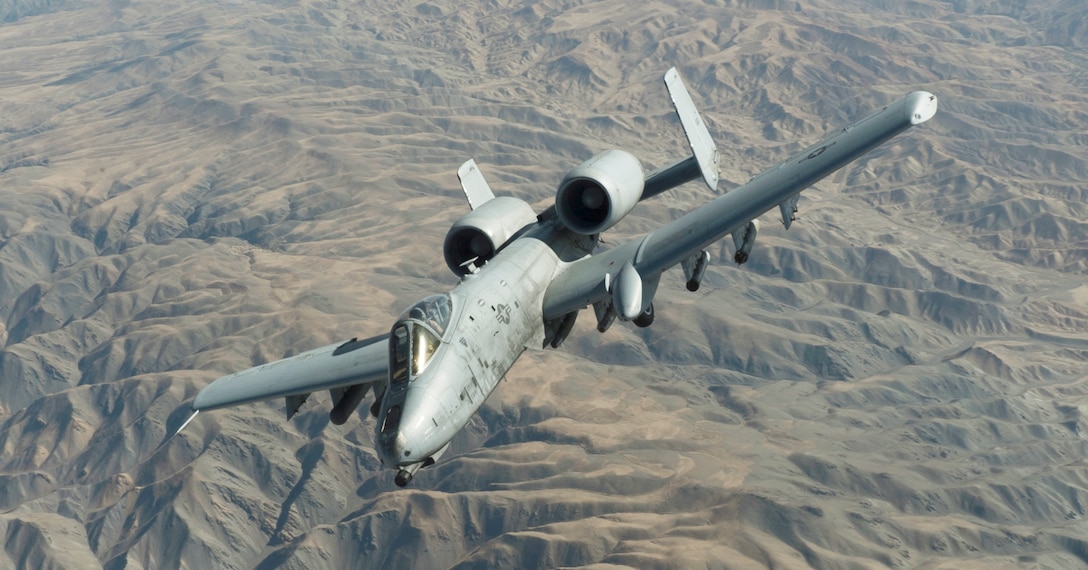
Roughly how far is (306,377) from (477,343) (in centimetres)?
666

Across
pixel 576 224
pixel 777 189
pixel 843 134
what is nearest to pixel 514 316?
pixel 576 224

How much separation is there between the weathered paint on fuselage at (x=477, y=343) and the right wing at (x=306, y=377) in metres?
3.10

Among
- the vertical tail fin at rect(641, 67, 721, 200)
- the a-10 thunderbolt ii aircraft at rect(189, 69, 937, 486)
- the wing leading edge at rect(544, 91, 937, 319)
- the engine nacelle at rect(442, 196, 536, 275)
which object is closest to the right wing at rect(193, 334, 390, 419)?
the a-10 thunderbolt ii aircraft at rect(189, 69, 937, 486)

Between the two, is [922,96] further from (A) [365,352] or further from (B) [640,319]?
(A) [365,352]

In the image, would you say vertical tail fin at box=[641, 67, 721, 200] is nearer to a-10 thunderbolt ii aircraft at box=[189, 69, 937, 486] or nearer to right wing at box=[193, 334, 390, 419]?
a-10 thunderbolt ii aircraft at box=[189, 69, 937, 486]

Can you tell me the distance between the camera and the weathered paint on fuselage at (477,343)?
3095 cm

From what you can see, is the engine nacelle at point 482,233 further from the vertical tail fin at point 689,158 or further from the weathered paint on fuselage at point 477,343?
the vertical tail fin at point 689,158

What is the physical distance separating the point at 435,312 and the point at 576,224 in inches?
438

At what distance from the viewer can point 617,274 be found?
3816 cm

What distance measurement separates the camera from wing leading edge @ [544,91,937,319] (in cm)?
3888

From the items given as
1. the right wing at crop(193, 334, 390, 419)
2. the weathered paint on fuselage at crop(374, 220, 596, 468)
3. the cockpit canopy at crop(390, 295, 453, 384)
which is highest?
the cockpit canopy at crop(390, 295, 453, 384)

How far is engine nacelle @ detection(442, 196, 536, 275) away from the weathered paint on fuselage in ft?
3.00

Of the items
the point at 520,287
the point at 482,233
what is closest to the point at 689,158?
the point at 482,233

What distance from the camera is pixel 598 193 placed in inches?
1714
